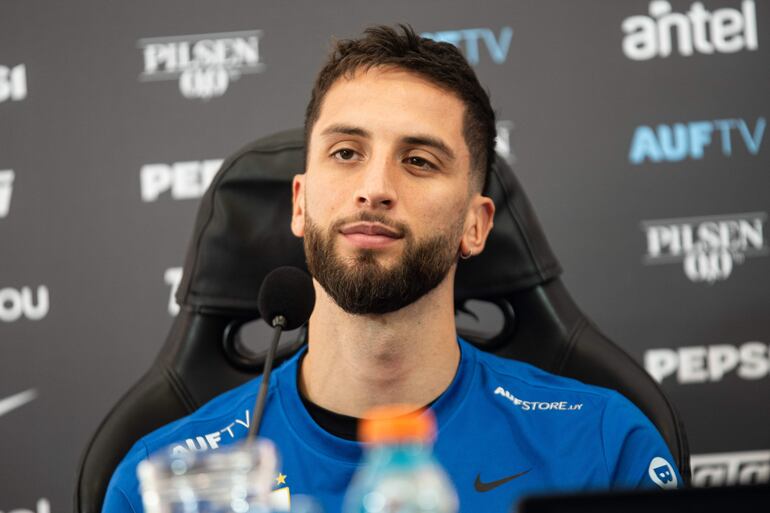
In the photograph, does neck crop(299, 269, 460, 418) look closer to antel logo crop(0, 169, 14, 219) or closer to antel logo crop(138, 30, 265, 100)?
antel logo crop(138, 30, 265, 100)

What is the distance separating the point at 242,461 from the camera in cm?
62

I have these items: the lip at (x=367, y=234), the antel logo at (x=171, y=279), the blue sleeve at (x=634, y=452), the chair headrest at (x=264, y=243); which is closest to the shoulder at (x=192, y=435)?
the chair headrest at (x=264, y=243)

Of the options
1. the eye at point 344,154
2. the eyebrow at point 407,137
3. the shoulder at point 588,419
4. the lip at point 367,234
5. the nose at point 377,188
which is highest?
the eyebrow at point 407,137

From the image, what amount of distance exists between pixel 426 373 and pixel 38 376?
1.50m

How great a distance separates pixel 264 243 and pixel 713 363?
4.81 feet

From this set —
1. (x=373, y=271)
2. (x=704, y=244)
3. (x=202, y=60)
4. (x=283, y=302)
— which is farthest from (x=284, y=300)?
(x=704, y=244)

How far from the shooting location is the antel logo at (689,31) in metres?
2.58

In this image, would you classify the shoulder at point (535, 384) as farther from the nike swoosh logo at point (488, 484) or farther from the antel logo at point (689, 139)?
the antel logo at point (689, 139)

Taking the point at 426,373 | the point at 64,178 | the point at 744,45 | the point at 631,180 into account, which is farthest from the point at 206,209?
the point at 744,45

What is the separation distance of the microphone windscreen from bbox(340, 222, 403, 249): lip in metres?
0.20

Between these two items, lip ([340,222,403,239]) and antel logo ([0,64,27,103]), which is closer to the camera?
lip ([340,222,403,239])

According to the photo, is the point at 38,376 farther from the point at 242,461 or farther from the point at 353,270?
the point at 242,461

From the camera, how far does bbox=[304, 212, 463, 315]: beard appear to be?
1396mm

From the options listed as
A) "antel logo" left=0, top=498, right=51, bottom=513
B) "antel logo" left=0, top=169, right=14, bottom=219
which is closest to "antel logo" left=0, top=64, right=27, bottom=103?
"antel logo" left=0, top=169, right=14, bottom=219
